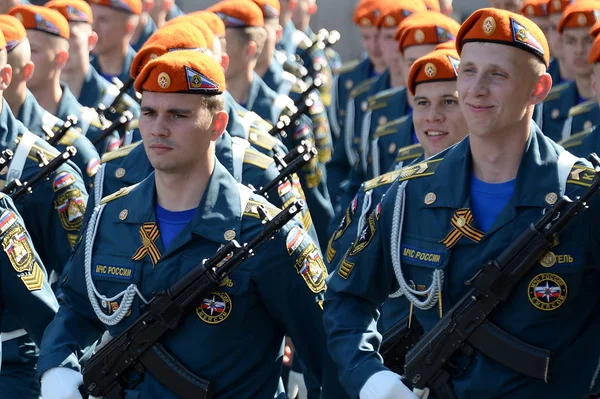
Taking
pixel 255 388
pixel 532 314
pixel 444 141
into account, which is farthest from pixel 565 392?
pixel 444 141

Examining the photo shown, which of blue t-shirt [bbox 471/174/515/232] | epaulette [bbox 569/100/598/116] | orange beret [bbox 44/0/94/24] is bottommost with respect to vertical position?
epaulette [bbox 569/100/598/116]

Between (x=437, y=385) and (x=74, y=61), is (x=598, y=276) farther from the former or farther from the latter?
(x=74, y=61)

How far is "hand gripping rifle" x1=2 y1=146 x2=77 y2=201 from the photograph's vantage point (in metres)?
8.45

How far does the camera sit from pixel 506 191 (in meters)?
6.30

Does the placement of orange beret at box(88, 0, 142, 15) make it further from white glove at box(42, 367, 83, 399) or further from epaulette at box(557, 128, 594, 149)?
→ white glove at box(42, 367, 83, 399)

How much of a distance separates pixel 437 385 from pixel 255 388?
0.87 m

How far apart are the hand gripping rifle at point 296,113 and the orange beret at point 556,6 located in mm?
1923

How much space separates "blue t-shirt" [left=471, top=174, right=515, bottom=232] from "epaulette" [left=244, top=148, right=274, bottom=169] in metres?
Answer: 2.52

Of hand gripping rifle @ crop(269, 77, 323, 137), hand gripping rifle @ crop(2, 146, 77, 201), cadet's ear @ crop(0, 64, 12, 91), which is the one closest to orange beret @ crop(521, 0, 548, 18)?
hand gripping rifle @ crop(269, 77, 323, 137)

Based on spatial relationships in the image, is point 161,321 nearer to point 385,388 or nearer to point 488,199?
point 385,388

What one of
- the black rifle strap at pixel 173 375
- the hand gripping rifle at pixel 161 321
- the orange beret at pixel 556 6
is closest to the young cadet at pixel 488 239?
the hand gripping rifle at pixel 161 321

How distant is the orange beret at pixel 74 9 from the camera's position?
469 inches

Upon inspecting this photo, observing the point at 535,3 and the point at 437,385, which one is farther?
the point at 535,3

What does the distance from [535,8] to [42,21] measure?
3916 mm
